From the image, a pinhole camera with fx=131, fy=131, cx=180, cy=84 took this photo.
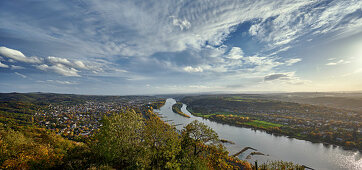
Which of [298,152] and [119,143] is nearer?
[119,143]

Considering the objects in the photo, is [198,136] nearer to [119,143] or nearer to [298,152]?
[119,143]

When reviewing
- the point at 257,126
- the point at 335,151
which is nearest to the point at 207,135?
the point at 335,151

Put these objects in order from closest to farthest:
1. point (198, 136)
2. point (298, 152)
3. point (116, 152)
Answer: point (116, 152), point (198, 136), point (298, 152)

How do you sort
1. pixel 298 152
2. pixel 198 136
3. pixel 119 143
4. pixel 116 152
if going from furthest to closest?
pixel 298 152, pixel 198 136, pixel 119 143, pixel 116 152

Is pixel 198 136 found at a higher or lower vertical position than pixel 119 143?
lower

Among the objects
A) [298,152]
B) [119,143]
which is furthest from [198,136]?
[298,152]

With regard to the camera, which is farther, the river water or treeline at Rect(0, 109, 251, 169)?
the river water

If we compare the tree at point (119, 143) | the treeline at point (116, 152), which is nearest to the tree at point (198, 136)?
the treeline at point (116, 152)

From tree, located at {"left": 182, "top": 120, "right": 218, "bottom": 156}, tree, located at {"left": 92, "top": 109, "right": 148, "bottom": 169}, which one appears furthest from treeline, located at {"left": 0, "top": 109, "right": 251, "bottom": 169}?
tree, located at {"left": 182, "top": 120, "right": 218, "bottom": 156}

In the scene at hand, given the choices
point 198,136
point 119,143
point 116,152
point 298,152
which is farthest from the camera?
point 298,152

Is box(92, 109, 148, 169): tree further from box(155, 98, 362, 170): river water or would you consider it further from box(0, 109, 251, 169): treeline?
box(155, 98, 362, 170): river water

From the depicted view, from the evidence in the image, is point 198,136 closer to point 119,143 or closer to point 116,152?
point 119,143

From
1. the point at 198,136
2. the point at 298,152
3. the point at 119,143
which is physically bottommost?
the point at 298,152
